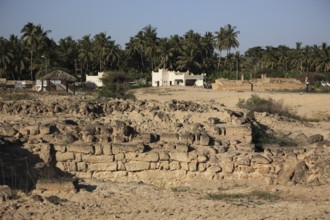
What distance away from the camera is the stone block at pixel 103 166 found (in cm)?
966

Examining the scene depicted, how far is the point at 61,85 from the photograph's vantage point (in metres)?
34.9

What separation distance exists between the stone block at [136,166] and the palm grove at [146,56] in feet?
171

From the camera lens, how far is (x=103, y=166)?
969cm

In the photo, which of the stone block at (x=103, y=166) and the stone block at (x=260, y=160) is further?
the stone block at (x=260, y=160)

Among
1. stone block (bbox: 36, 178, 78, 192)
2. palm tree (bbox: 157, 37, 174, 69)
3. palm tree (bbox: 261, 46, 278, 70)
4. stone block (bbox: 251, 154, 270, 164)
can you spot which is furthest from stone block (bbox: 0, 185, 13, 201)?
palm tree (bbox: 261, 46, 278, 70)

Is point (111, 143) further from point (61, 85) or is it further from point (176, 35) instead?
point (176, 35)

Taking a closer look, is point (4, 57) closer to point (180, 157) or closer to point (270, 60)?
point (270, 60)

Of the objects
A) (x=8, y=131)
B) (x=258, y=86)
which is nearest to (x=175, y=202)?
(x=8, y=131)

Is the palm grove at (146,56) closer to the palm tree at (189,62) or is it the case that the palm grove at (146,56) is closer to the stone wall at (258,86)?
the palm tree at (189,62)

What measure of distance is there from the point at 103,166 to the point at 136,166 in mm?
682

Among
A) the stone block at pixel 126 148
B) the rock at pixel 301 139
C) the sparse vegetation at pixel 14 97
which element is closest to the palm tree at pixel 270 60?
the sparse vegetation at pixel 14 97

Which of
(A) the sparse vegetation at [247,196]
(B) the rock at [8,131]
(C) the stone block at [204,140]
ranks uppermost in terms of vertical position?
(B) the rock at [8,131]

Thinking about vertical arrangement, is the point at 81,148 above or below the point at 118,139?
below

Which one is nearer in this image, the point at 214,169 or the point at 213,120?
the point at 214,169
